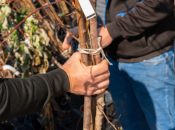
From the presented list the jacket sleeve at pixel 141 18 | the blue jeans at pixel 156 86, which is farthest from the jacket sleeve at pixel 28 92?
the blue jeans at pixel 156 86

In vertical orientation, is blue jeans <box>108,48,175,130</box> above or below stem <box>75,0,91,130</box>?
below

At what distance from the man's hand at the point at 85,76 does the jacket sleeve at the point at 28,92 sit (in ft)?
0.12

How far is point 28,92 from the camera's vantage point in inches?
27.6

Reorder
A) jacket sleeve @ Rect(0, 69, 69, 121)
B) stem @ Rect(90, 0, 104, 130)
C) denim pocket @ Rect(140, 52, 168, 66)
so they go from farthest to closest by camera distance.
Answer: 1. denim pocket @ Rect(140, 52, 168, 66)
2. stem @ Rect(90, 0, 104, 130)
3. jacket sleeve @ Rect(0, 69, 69, 121)

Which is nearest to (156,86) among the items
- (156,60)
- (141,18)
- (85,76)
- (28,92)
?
(156,60)

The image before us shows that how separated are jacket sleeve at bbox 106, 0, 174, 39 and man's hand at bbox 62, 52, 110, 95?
310 millimetres

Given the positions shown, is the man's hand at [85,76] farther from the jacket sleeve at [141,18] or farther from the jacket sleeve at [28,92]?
the jacket sleeve at [141,18]

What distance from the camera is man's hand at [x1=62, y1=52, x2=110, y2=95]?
2.58ft

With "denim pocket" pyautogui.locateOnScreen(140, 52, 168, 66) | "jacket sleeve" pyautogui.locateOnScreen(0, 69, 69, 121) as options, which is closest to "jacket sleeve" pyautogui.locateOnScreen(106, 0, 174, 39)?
"denim pocket" pyautogui.locateOnScreen(140, 52, 168, 66)

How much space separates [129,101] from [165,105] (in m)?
0.37

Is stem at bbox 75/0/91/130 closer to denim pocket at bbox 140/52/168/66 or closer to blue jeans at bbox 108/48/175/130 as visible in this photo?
blue jeans at bbox 108/48/175/130

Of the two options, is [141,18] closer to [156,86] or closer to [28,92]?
[156,86]

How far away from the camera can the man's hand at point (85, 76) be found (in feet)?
2.58

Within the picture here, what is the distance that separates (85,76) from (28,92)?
0.28 meters
